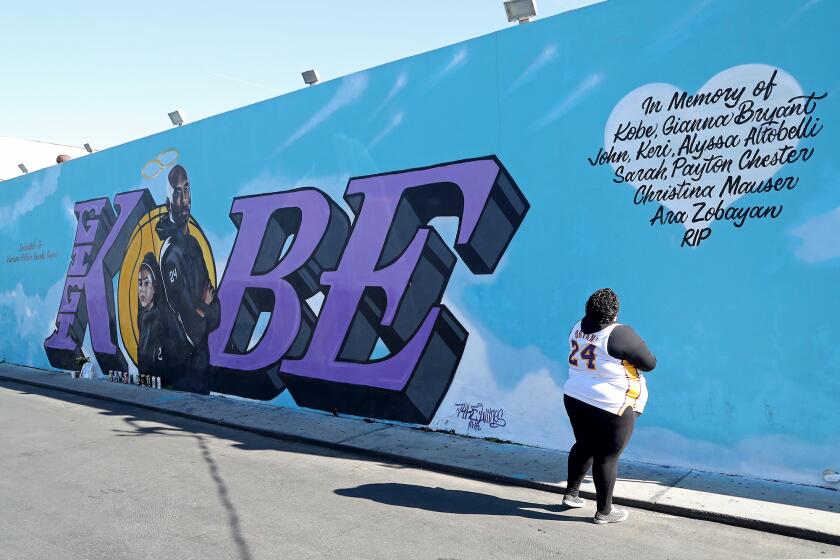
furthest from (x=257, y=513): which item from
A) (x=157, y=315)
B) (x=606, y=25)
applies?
(x=157, y=315)

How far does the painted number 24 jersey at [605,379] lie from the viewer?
15.7ft

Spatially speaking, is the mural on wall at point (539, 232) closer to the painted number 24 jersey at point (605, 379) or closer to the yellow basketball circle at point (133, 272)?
the yellow basketball circle at point (133, 272)

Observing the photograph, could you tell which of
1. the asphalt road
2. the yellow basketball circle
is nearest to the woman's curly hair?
the asphalt road

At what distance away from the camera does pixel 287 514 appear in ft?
16.9

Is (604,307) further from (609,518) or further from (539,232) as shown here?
(539,232)

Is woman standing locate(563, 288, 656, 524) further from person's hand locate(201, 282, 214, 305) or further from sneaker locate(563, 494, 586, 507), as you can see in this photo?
person's hand locate(201, 282, 214, 305)

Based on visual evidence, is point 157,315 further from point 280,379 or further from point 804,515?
point 804,515

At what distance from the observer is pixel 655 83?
645cm

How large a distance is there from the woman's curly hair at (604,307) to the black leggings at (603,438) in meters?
0.68

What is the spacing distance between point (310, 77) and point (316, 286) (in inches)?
129

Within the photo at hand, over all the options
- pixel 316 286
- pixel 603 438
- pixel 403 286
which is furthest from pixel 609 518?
pixel 316 286

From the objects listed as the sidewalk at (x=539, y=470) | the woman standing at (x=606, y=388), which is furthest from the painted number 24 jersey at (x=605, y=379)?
the sidewalk at (x=539, y=470)
